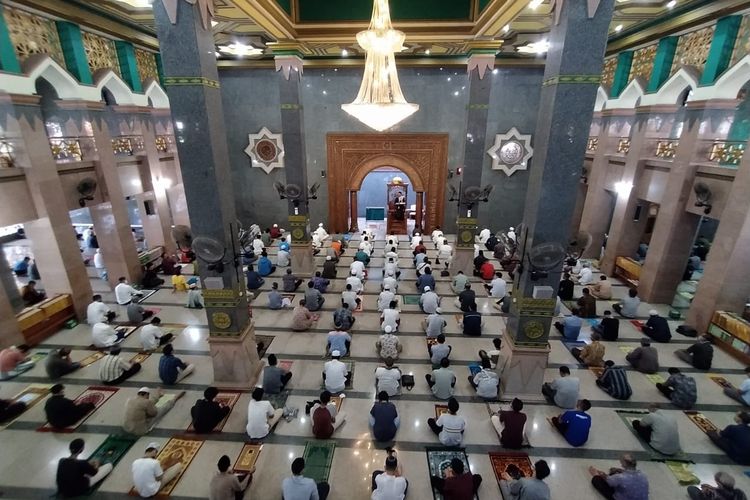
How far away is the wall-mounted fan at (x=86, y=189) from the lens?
7336mm

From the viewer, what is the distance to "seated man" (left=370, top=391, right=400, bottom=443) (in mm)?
4414

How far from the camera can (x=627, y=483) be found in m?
3.66

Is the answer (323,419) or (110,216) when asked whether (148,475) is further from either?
(110,216)

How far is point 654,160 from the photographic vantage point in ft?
27.1

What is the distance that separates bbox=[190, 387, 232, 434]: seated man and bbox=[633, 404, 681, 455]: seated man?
5.34 meters

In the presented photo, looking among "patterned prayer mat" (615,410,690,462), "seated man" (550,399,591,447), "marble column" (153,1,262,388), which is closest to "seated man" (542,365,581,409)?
"seated man" (550,399,591,447)

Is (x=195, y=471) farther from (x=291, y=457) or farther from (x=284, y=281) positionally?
(x=284, y=281)

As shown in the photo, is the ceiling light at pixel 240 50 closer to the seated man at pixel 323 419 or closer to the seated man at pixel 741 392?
the seated man at pixel 323 419

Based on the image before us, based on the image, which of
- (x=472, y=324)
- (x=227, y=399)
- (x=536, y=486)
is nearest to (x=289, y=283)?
(x=227, y=399)

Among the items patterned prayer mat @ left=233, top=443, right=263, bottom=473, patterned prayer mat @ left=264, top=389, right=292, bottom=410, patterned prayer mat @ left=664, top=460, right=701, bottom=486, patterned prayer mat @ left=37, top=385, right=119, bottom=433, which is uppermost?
patterned prayer mat @ left=264, top=389, right=292, bottom=410

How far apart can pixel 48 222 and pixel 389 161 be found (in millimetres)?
8963

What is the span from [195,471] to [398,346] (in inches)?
128

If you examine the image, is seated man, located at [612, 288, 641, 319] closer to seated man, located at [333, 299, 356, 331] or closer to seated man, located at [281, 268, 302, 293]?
seated man, located at [333, 299, 356, 331]

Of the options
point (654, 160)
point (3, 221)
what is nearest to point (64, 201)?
point (3, 221)
